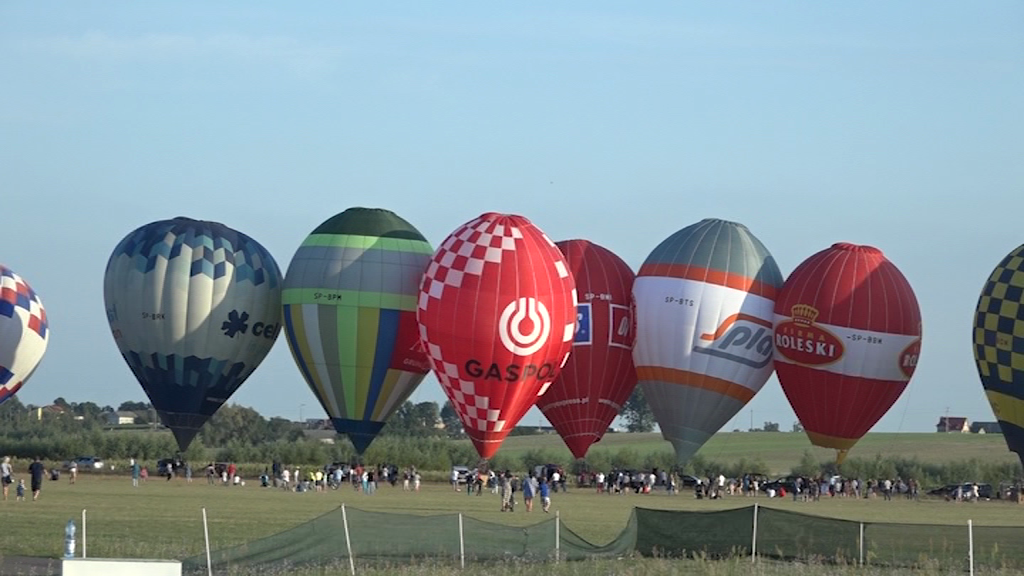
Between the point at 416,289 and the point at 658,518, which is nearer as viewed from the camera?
the point at 658,518

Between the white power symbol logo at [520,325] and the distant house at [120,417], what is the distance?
96.6m

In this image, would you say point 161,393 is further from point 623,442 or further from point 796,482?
point 623,442

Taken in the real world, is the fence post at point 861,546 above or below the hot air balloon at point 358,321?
below

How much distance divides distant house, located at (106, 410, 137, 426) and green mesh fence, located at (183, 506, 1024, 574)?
11307 centimetres

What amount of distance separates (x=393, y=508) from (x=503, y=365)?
216 inches

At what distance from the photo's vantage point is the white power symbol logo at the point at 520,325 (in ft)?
126

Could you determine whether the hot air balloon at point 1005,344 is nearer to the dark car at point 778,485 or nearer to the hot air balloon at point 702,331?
the hot air balloon at point 702,331

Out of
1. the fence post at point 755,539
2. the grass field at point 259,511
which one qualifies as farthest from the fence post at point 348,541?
the fence post at point 755,539

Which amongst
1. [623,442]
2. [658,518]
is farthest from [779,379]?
[623,442]

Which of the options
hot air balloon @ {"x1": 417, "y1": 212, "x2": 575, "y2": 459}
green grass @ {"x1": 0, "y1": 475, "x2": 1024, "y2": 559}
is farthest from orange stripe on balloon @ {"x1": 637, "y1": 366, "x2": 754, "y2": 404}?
hot air balloon @ {"x1": 417, "y1": 212, "x2": 575, "y2": 459}

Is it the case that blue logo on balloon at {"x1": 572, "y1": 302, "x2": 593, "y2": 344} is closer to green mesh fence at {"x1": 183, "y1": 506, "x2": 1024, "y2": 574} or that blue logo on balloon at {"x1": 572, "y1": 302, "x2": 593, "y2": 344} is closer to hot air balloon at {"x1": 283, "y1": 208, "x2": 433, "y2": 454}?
hot air balloon at {"x1": 283, "y1": 208, "x2": 433, "y2": 454}

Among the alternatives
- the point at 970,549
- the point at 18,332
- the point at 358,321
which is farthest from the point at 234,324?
the point at 970,549

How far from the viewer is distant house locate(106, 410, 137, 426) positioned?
133 meters

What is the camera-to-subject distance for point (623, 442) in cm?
8931
